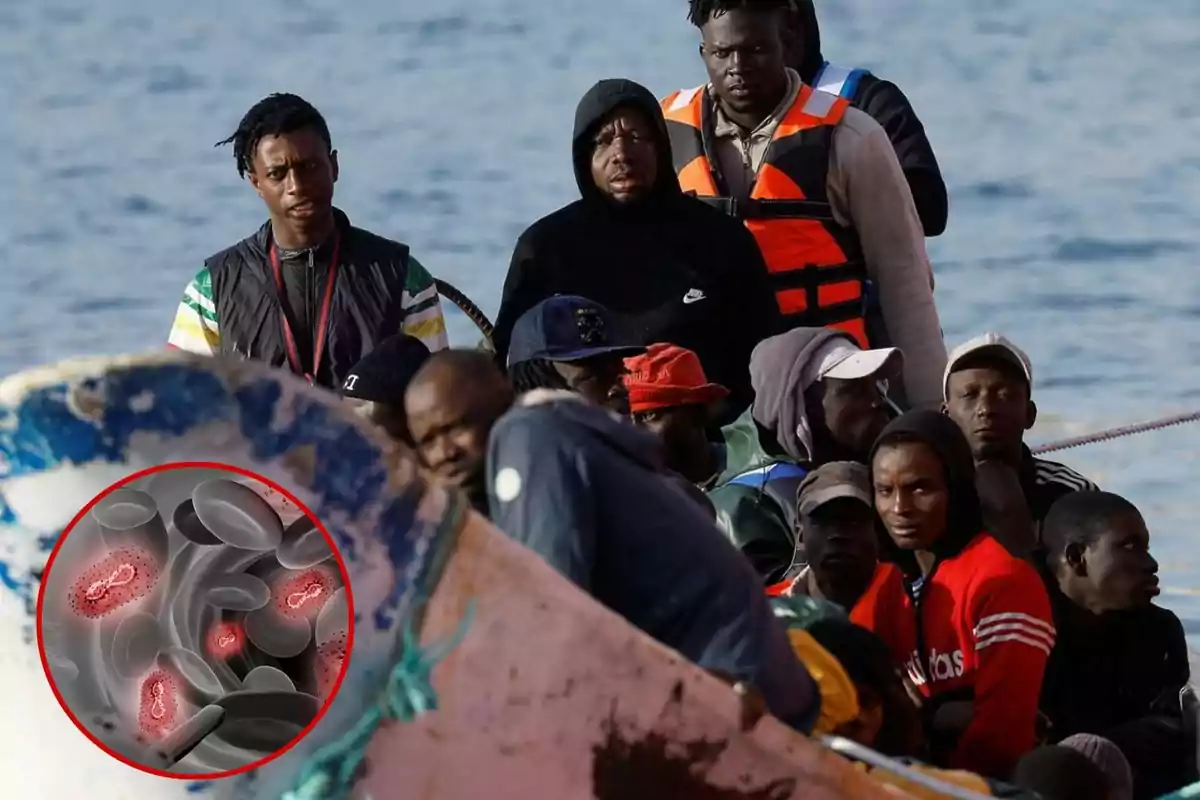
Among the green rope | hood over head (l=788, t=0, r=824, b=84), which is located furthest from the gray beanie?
hood over head (l=788, t=0, r=824, b=84)

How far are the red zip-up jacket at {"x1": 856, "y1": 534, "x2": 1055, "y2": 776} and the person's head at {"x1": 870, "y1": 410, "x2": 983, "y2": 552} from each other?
62 millimetres

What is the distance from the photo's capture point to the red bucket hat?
195 inches

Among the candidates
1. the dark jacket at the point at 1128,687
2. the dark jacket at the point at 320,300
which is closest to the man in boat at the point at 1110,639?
the dark jacket at the point at 1128,687

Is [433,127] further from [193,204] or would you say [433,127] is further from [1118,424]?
[1118,424]

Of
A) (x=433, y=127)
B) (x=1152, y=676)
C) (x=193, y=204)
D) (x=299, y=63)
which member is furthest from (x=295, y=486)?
(x=299, y=63)

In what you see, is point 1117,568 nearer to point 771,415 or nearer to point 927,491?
point 927,491

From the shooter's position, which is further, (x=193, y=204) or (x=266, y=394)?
(x=193, y=204)

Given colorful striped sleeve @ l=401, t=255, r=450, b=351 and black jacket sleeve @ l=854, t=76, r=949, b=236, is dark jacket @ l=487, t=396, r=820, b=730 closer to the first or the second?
colorful striped sleeve @ l=401, t=255, r=450, b=351

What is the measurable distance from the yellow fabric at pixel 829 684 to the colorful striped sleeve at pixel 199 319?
1875 mm

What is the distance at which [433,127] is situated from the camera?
694 inches

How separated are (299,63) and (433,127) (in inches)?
99.2

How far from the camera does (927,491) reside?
15.3ft

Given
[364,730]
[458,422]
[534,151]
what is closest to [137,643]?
[364,730]

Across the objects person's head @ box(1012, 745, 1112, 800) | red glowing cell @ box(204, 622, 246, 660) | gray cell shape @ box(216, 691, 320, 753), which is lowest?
person's head @ box(1012, 745, 1112, 800)
